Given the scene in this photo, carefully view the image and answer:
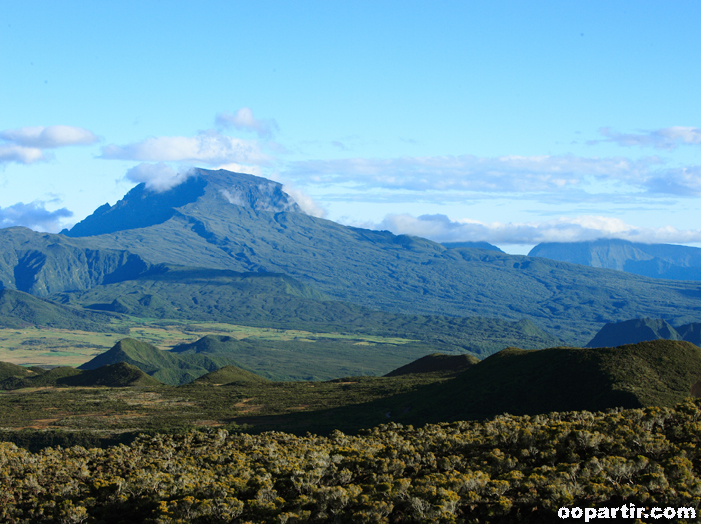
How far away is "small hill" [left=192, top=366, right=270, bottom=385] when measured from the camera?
140m

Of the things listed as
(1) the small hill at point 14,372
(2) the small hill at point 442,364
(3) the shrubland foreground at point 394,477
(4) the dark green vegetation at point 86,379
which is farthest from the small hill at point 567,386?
(1) the small hill at point 14,372

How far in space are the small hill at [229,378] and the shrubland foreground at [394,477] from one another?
283 ft

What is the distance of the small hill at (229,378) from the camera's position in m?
140

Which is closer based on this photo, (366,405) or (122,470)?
(122,470)

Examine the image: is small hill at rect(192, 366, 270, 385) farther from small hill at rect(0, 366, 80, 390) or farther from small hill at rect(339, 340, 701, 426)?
small hill at rect(339, 340, 701, 426)

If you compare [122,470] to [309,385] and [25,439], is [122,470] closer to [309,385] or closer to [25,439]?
[25,439]

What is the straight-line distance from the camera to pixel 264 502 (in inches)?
1404

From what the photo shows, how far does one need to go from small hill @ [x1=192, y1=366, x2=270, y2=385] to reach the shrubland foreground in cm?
8640

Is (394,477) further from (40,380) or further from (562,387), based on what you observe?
(40,380)

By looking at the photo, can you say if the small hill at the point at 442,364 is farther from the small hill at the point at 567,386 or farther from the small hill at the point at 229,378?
the small hill at the point at 567,386

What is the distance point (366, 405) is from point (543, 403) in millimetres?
28035

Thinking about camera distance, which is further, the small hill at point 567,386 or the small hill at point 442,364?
the small hill at point 442,364

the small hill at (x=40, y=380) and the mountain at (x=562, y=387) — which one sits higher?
the mountain at (x=562, y=387)

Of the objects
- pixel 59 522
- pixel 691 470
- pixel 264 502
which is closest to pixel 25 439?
pixel 59 522
